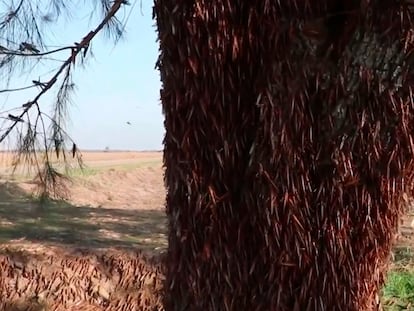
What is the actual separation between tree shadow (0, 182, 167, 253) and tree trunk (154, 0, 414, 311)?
175 cm

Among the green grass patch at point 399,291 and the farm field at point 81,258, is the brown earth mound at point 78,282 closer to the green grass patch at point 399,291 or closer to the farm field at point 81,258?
the farm field at point 81,258

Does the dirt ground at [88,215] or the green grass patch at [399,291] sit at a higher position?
the dirt ground at [88,215]

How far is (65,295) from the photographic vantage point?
116 inches

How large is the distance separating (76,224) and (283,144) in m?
2.86

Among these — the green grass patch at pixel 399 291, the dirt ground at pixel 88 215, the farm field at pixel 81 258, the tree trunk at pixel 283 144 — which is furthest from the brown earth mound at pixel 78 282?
Result: the tree trunk at pixel 283 144

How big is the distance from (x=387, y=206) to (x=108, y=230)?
2673mm

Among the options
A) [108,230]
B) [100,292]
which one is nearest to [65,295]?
[100,292]

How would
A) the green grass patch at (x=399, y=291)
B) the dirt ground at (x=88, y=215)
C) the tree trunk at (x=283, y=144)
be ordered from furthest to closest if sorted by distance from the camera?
the dirt ground at (x=88, y=215), the green grass patch at (x=399, y=291), the tree trunk at (x=283, y=144)

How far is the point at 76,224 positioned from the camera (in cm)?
388

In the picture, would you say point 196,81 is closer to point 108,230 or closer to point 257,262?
point 257,262

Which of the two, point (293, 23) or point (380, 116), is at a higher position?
point (293, 23)

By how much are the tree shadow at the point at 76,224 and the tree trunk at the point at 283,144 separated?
1750mm

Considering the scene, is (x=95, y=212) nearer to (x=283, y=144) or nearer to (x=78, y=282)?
(x=78, y=282)

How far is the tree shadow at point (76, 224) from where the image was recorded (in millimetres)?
3346
